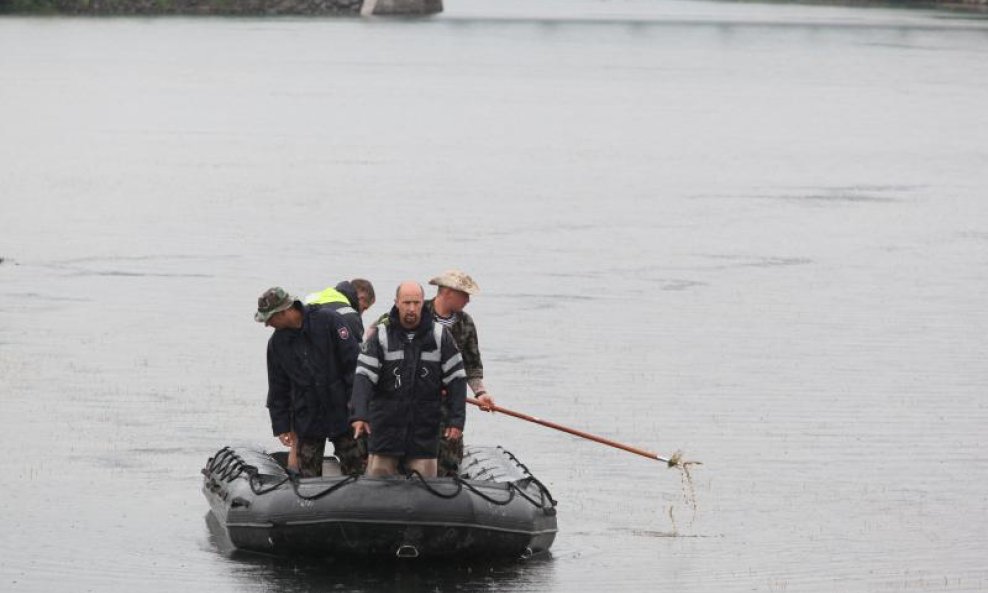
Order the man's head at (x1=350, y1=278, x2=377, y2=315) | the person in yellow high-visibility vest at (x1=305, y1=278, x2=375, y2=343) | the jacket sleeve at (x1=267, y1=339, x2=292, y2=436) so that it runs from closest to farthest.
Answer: the jacket sleeve at (x1=267, y1=339, x2=292, y2=436) < the person in yellow high-visibility vest at (x1=305, y1=278, x2=375, y2=343) < the man's head at (x1=350, y1=278, x2=377, y2=315)

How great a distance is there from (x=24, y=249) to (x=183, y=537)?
1682 centimetres

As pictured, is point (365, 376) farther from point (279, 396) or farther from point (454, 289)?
point (279, 396)

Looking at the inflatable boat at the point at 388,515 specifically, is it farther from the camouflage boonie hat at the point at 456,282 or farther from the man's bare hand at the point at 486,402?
the camouflage boonie hat at the point at 456,282

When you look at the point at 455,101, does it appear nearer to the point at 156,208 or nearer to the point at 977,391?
the point at 156,208

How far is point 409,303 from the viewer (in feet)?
44.4

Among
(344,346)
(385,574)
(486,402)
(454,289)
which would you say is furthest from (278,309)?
(385,574)

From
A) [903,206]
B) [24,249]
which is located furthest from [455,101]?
[24,249]

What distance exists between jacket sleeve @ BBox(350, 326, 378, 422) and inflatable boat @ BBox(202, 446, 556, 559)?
52cm

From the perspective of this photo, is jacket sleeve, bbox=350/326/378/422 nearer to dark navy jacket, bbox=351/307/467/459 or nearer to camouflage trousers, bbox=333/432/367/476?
dark navy jacket, bbox=351/307/467/459

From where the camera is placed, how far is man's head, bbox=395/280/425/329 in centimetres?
1350

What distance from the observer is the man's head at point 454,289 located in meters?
14.2

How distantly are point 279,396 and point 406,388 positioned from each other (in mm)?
1329

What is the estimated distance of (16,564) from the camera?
14594mm

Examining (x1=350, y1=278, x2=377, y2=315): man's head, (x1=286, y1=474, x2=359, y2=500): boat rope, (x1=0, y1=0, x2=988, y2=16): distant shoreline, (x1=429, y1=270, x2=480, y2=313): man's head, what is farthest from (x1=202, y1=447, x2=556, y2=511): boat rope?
(x1=0, y1=0, x2=988, y2=16): distant shoreline
